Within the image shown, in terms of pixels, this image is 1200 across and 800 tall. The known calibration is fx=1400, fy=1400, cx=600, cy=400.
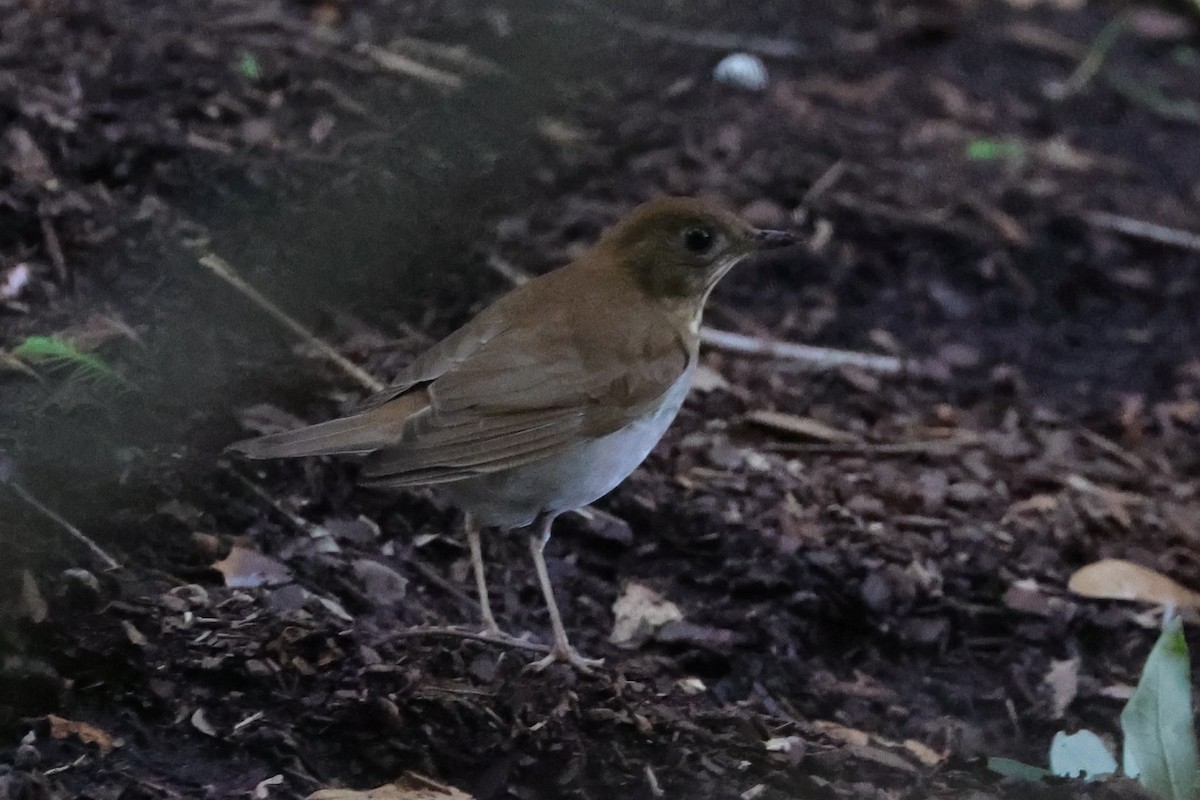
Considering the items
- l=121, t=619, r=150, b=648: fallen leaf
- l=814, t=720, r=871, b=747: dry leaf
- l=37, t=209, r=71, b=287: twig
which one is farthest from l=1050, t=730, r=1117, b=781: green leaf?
l=37, t=209, r=71, b=287: twig

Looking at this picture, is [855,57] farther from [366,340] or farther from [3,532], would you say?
[3,532]

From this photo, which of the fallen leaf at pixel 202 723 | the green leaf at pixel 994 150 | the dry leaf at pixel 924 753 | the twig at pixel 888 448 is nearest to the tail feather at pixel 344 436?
the fallen leaf at pixel 202 723

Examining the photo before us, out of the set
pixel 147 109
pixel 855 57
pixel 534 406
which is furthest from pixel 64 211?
pixel 855 57

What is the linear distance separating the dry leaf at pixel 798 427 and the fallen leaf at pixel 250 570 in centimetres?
197

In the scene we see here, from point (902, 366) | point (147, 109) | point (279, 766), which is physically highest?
point (147, 109)

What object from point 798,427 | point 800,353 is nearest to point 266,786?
point 798,427

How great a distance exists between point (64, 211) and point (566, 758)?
8.43ft

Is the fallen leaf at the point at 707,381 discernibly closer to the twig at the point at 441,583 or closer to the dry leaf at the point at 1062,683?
the twig at the point at 441,583

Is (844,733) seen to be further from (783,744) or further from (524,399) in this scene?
(524,399)

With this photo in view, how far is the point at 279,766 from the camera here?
2.99m

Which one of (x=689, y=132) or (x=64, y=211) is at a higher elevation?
(x=64, y=211)

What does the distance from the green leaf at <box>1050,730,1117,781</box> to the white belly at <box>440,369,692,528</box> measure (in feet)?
Answer: 4.14

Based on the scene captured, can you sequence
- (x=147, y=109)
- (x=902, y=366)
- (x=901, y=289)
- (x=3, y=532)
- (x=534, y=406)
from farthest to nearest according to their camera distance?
1. (x=901, y=289)
2. (x=902, y=366)
3. (x=147, y=109)
4. (x=534, y=406)
5. (x=3, y=532)

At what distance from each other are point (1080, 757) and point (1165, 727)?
0.75ft
